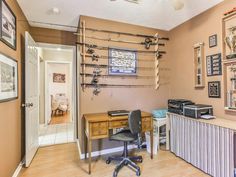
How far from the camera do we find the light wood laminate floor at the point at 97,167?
228cm

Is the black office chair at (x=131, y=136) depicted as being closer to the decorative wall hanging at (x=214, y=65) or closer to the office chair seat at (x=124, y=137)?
the office chair seat at (x=124, y=137)

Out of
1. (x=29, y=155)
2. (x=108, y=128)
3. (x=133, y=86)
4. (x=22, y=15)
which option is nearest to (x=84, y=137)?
(x=108, y=128)

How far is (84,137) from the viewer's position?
9.12 ft

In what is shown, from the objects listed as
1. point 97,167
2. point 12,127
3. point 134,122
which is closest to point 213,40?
point 134,122

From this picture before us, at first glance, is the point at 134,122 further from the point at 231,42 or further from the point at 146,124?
the point at 231,42

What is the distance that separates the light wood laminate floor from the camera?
7.47ft

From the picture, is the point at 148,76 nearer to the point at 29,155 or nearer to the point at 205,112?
the point at 205,112

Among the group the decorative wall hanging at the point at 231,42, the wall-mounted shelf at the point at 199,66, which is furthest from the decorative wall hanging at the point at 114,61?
the decorative wall hanging at the point at 231,42

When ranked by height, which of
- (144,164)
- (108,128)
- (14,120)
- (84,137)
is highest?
(14,120)

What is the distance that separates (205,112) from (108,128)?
62.1 inches

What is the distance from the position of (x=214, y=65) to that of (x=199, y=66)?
0.30 meters

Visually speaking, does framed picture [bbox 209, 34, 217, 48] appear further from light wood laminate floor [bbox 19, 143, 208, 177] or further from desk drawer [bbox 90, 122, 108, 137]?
desk drawer [bbox 90, 122, 108, 137]

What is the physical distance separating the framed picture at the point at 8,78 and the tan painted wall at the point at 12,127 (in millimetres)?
77

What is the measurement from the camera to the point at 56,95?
699 centimetres
